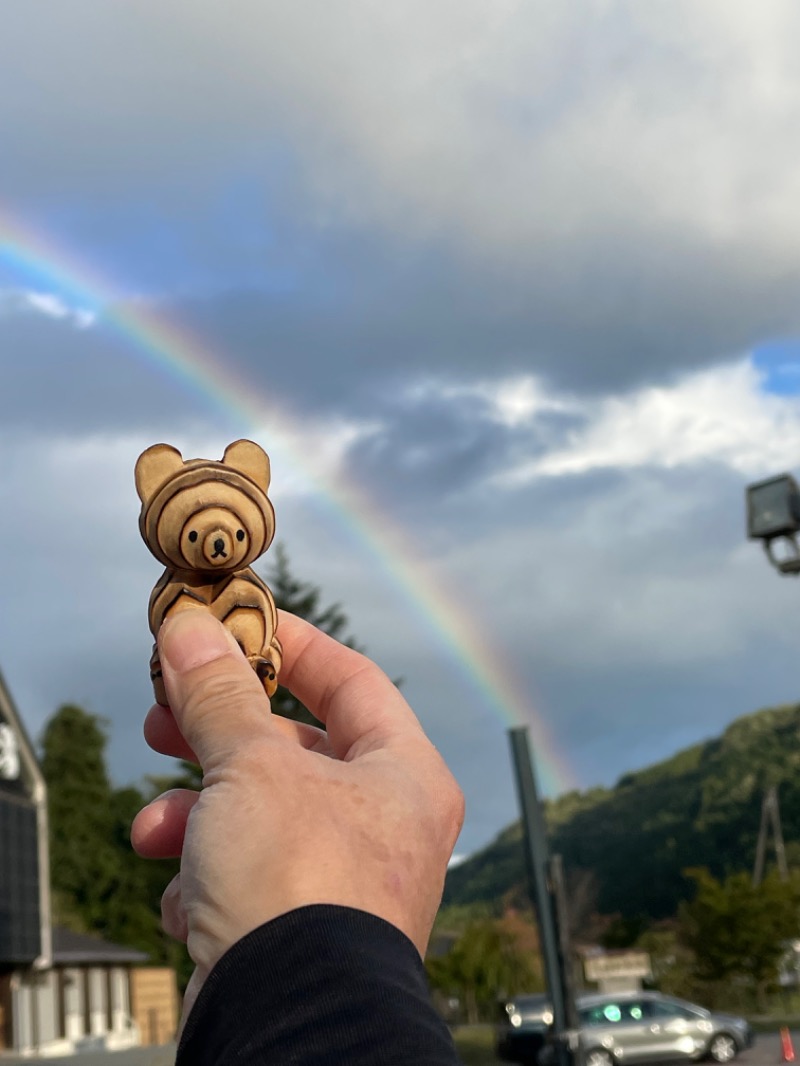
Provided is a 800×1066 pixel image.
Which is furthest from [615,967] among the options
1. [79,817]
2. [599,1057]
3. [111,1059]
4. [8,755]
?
[79,817]

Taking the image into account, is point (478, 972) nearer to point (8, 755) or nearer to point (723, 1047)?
point (723, 1047)

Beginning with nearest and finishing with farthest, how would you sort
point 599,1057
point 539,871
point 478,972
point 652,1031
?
point 539,871 → point 599,1057 → point 652,1031 → point 478,972

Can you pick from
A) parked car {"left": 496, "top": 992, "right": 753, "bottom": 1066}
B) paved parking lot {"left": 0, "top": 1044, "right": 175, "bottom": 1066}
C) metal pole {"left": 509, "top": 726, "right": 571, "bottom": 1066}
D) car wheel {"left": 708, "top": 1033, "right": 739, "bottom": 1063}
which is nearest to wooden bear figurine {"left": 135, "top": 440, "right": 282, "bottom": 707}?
metal pole {"left": 509, "top": 726, "right": 571, "bottom": 1066}

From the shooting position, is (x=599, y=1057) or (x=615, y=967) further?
(x=615, y=967)

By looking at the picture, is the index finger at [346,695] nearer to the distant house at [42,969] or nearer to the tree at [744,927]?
the distant house at [42,969]

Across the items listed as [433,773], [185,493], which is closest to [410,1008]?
[433,773]

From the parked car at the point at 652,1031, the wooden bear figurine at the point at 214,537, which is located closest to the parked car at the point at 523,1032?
the parked car at the point at 652,1031

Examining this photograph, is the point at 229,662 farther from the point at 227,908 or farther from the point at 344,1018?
the point at 344,1018
